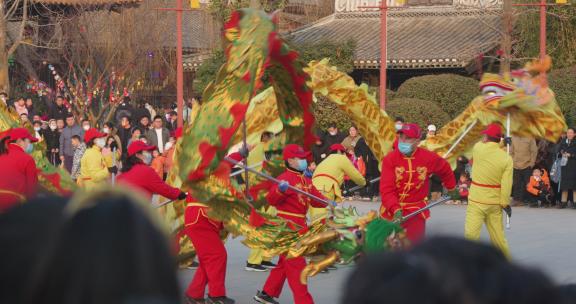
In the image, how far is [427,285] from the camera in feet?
5.23

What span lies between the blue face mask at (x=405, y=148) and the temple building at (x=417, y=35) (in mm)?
15323

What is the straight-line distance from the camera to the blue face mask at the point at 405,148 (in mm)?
8812

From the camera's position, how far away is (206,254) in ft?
26.7

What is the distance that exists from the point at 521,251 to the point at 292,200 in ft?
14.0

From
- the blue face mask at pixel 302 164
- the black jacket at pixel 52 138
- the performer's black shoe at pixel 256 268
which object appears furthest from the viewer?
the black jacket at pixel 52 138

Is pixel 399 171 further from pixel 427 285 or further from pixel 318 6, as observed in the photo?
pixel 318 6

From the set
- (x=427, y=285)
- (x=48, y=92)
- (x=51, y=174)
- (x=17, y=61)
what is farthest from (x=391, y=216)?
(x=17, y=61)

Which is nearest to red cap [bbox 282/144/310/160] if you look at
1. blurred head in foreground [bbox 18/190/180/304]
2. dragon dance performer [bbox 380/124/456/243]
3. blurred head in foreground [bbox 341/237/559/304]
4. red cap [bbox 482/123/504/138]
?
dragon dance performer [bbox 380/124/456/243]

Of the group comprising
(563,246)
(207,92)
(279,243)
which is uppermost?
(207,92)

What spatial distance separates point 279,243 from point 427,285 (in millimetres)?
6089

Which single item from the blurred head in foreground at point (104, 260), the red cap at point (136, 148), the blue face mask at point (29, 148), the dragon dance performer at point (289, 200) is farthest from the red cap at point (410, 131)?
the blurred head in foreground at point (104, 260)

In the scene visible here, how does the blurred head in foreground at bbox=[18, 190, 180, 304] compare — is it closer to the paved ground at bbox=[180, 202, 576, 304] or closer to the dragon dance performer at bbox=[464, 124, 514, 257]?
the paved ground at bbox=[180, 202, 576, 304]

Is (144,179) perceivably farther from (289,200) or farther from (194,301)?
(289,200)

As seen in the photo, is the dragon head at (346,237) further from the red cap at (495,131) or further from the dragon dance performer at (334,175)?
the dragon dance performer at (334,175)
